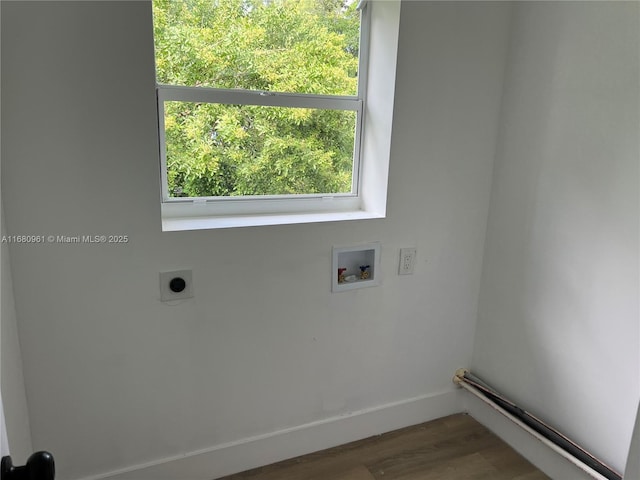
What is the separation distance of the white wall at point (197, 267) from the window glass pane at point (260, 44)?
0.72 feet

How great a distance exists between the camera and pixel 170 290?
149cm

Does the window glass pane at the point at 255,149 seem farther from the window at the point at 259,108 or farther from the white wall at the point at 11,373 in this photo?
the white wall at the point at 11,373

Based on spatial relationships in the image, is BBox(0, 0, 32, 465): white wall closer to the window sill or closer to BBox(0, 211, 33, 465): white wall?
BBox(0, 211, 33, 465): white wall

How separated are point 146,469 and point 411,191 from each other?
56.0 inches

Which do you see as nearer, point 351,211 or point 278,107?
point 278,107

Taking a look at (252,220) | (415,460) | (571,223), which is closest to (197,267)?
(252,220)

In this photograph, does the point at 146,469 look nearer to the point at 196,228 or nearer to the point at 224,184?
the point at 196,228

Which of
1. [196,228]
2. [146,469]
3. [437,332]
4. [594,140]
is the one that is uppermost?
[594,140]

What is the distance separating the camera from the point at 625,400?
4.88ft

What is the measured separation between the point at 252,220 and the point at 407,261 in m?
0.67

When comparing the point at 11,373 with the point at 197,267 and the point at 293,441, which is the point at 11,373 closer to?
the point at 197,267

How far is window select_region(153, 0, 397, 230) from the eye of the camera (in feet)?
5.01

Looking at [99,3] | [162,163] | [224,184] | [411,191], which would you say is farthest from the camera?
[411,191]

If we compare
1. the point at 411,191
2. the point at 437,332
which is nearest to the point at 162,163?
the point at 411,191
